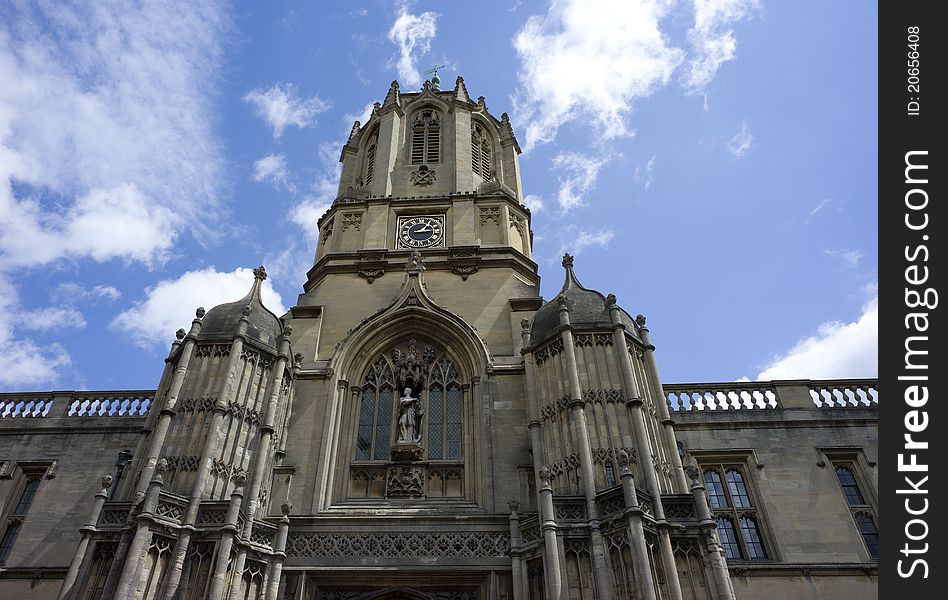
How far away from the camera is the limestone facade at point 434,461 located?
40.1ft

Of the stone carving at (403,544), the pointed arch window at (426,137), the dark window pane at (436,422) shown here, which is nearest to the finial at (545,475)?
the stone carving at (403,544)

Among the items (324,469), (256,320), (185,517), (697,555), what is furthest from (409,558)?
(256,320)

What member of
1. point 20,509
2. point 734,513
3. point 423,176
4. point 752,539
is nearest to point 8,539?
point 20,509

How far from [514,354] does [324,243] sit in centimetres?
858

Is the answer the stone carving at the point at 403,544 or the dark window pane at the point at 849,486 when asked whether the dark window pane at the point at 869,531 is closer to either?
the dark window pane at the point at 849,486

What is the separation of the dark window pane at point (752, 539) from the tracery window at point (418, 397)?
6908mm

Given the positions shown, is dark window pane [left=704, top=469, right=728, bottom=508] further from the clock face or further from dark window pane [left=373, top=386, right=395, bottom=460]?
the clock face

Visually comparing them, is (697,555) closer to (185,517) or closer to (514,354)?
(514,354)

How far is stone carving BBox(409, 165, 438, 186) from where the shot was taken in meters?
23.8

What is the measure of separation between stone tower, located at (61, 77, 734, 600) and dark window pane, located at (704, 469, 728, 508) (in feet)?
9.59

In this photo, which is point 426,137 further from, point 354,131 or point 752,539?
point 752,539

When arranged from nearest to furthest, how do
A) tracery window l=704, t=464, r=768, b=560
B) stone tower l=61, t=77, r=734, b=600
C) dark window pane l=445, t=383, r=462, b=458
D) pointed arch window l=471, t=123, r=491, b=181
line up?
1. stone tower l=61, t=77, r=734, b=600
2. tracery window l=704, t=464, r=768, b=560
3. dark window pane l=445, t=383, r=462, b=458
4. pointed arch window l=471, t=123, r=491, b=181

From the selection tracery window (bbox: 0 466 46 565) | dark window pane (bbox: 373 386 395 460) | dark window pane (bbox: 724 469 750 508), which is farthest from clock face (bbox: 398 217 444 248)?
tracery window (bbox: 0 466 46 565)
